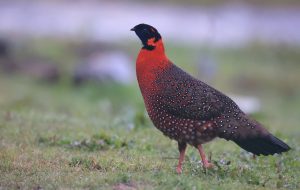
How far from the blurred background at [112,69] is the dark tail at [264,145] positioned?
359mm

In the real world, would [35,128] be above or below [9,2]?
below

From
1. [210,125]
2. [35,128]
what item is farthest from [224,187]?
[35,128]

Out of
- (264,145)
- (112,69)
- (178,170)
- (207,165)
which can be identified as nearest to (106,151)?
(178,170)

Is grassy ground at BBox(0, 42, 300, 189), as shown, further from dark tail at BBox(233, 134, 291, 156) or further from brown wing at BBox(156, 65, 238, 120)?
brown wing at BBox(156, 65, 238, 120)

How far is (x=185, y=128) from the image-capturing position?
22.6ft

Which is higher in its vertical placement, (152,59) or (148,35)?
(148,35)

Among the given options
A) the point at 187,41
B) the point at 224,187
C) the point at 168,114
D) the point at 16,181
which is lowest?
the point at 16,181

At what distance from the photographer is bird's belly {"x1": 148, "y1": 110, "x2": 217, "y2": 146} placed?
6.90 meters

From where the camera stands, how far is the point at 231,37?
883 inches

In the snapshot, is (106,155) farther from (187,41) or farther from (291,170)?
(187,41)

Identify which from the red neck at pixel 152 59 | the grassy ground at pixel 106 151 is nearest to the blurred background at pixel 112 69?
the grassy ground at pixel 106 151

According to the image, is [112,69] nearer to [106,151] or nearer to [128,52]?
[128,52]

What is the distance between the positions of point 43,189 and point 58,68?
10.7 m

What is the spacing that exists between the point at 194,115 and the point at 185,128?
16cm
